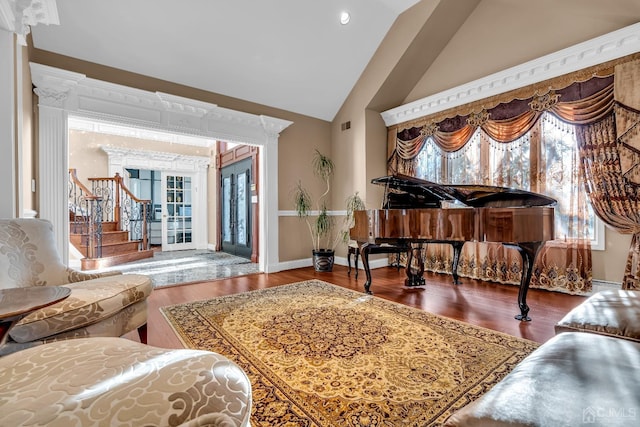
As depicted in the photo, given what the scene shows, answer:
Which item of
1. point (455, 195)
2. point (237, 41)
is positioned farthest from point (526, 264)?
point (237, 41)

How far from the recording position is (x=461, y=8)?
4031mm

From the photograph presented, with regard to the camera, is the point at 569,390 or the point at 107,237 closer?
the point at 569,390

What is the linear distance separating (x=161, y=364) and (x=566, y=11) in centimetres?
498

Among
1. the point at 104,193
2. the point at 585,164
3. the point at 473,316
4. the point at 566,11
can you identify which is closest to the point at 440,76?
the point at 566,11

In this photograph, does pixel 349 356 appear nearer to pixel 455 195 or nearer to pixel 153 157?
pixel 455 195

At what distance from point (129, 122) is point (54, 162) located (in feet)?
2.97

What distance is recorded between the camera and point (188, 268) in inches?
204

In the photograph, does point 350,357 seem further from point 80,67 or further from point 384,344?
point 80,67

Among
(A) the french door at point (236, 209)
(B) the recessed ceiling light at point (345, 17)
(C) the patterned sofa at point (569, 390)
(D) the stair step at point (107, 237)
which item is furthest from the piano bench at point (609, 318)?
(D) the stair step at point (107, 237)

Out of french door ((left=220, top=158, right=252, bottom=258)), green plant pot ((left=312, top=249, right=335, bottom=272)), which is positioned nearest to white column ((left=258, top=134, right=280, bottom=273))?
green plant pot ((left=312, top=249, right=335, bottom=272))

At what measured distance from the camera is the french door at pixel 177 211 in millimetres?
7766

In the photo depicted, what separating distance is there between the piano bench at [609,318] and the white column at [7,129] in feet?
11.3

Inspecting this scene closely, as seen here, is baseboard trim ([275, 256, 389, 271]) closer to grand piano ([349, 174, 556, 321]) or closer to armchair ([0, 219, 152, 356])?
grand piano ([349, 174, 556, 321])

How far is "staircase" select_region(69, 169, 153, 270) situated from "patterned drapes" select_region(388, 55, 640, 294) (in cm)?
646
